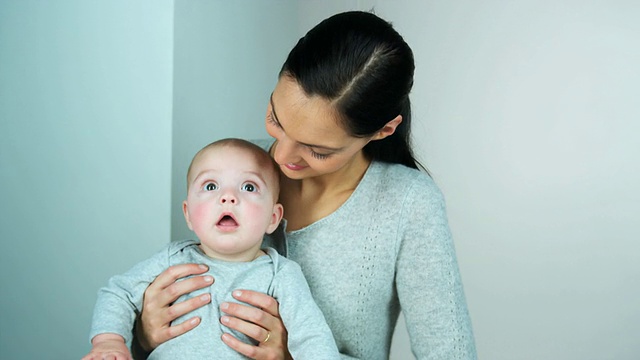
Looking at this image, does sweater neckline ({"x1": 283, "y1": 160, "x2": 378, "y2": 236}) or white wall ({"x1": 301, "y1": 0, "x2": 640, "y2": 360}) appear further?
white wall ({"x1": 301, "y1": 0, "x2": 640, "y2": 360})

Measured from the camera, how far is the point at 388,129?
1669 mm

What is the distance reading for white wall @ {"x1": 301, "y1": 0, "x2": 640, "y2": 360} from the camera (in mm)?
3270

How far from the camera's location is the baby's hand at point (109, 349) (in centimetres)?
140

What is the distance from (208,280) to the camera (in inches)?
61.7

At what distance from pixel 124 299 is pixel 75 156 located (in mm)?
797

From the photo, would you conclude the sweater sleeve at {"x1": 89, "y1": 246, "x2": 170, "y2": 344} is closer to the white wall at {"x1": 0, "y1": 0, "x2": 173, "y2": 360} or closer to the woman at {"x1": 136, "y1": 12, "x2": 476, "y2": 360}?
the woman at {"x1": 136, "y1": 12, "x2": 476, "y2": 360}

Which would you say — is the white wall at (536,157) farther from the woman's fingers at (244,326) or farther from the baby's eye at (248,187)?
the woman's fingers at (244,326)

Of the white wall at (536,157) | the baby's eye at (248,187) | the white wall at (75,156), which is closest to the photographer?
the baby's eye at (248,187)

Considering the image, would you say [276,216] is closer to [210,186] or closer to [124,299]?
[210,186]

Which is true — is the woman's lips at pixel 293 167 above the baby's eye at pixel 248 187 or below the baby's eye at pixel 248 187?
above

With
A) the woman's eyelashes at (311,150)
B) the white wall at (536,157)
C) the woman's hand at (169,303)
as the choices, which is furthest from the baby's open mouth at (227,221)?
the white wall at (536,157)

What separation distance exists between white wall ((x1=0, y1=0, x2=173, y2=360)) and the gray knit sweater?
2.05ft

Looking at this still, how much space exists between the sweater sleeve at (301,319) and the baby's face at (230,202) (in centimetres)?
10

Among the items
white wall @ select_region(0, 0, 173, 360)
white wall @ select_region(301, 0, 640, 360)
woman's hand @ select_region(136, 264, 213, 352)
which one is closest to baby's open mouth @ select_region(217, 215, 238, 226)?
woman's hand @ select_region(136, 264, 213, 352)
